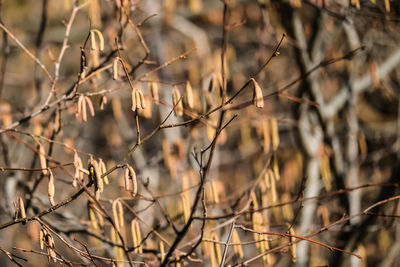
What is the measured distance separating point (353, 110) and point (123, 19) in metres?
2.11

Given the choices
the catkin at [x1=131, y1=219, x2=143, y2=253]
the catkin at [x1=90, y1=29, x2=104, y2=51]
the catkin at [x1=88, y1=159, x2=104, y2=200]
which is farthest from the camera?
the catkin at [x1=131, y1=219, x2=143, y2=253]

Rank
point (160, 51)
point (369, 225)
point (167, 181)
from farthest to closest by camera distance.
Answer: point (167, 181) < point (160, 51) < point (369, 225)

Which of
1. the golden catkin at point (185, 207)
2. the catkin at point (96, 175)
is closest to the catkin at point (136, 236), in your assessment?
the golden catkin at point (185, 207)

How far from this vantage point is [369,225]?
8.54 feet

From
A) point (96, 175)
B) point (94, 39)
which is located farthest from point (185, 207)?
point (94, 39)

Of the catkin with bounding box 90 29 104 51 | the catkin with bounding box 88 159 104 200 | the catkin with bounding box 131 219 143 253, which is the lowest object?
the catkin with bounding box 131 219 143 253

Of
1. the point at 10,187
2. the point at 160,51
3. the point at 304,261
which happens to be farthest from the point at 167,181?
the point at 10,187

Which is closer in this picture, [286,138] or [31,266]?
[31,266]

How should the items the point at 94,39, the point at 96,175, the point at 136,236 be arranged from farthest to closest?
the point at 136,236, the point at 94,39, the point at 96,175

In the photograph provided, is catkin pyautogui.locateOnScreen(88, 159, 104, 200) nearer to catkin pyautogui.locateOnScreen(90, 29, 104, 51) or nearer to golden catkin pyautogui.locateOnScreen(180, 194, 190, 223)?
catkin pyautogui.locateOnScreen(90, 29, 104, 51)

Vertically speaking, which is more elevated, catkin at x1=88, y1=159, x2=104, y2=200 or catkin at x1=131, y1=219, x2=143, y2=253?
catkin at x1=88, y1=159, x2=104, y2=200

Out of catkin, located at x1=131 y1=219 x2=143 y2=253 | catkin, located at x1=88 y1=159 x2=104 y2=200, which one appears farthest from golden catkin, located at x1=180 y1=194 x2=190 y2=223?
catkin, located at x1=88 y1=159 x2=104 y2=200

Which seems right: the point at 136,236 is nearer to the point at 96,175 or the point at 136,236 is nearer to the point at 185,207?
the point at 185,207

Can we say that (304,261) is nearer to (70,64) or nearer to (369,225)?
(369,225)
